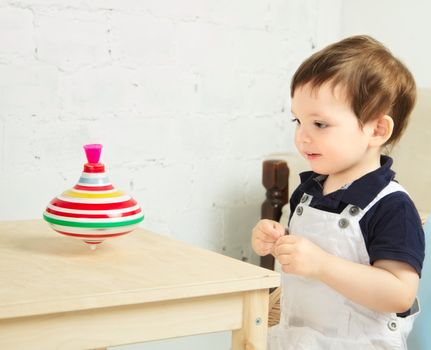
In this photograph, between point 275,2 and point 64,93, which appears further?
point 275,2

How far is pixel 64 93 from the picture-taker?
6.63 feet

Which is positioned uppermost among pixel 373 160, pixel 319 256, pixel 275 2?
pixel 275 2

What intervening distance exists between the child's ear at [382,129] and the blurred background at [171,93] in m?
0.83

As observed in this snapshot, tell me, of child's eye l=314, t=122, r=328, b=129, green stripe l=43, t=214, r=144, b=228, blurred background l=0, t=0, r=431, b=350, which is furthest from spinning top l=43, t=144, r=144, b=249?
blurred background l=0, t=0, r=431, b=350

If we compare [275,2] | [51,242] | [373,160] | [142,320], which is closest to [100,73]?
[275,2]

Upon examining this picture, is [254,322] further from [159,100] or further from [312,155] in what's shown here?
[159,100]

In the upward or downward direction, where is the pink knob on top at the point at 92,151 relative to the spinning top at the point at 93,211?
upward

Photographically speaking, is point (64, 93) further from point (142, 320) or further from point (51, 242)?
point (142, 320)

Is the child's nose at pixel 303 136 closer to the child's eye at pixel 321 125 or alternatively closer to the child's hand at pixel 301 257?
the child's eye at pixel 321 125

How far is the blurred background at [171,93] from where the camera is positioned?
1.98 m

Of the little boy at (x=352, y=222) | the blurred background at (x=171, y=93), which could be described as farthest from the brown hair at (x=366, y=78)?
the blurred background at (x=171, y=93)

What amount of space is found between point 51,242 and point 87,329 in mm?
305

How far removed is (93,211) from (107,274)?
0.13 m

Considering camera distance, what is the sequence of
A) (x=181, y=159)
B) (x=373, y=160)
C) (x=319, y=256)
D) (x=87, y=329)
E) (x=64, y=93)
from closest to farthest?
1. (x=87, y=329)
2. (x=319, y=256)
3. (x=373, y=160)
4. (x=64, y=93)
5. (x=181, y=159)
